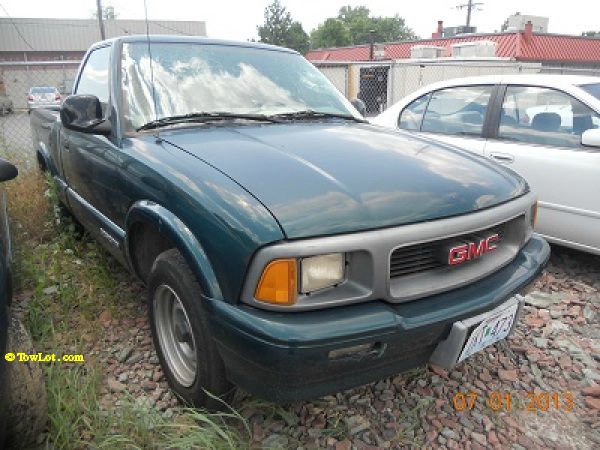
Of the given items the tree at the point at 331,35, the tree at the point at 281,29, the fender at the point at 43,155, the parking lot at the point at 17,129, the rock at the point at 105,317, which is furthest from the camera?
the tree at the point at 331,35

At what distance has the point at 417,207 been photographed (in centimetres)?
182

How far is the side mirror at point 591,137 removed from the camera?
3.31 meters

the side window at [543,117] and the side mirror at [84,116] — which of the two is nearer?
the side mirror at [84,116]

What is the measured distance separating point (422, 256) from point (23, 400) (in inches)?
66.1

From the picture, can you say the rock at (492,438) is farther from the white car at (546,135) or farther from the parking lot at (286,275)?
the white car at (546,135)

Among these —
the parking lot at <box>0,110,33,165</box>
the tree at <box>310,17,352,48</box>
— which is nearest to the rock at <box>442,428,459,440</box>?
the parking lot at <box>0,110,33,165</box>

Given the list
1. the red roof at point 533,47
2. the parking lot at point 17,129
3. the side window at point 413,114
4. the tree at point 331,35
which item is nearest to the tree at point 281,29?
the tree at point 331,35

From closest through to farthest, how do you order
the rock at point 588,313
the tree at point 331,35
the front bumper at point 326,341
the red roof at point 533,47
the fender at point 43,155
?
the front bumper at point 326,341, the rock at point 588,313, the fender at point 43,155, the red roof at point 533,47, the tree at point 331,35

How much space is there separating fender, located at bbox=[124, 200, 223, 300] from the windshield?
0.63 metres

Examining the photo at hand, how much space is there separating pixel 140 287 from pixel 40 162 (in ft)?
7.86

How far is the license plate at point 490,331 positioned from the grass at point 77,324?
977mm

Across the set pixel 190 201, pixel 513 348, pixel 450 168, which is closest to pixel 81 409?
pixel 190 201

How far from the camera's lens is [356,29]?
7700 cm

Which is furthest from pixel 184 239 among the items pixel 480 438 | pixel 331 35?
pixel 331 35
